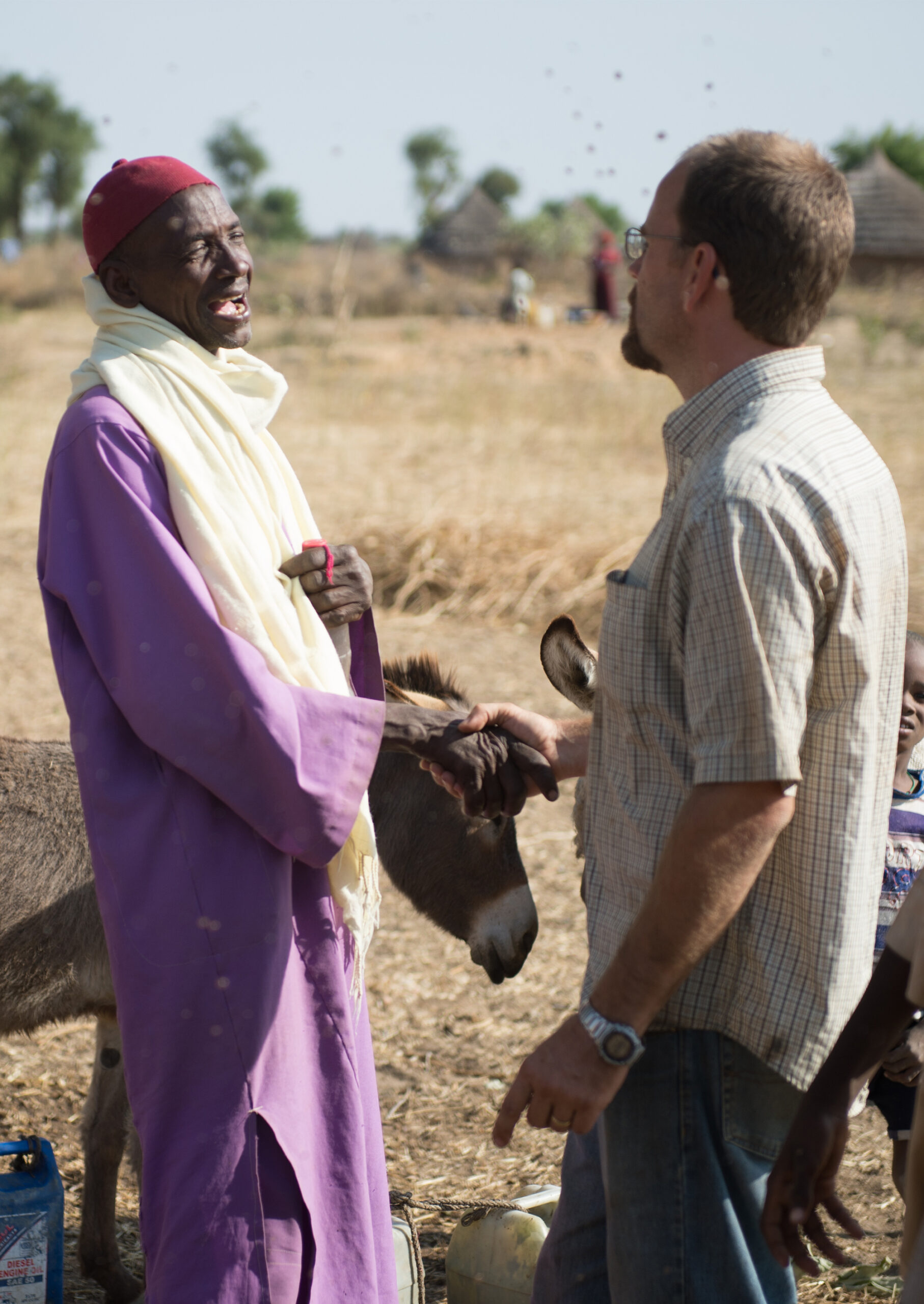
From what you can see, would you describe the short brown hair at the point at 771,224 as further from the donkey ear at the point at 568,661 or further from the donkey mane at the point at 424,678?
the donkey mane at the point at 424,678

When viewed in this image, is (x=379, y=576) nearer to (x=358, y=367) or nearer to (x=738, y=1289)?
(x=738, y=1289)

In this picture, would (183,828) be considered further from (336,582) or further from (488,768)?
(488,768)

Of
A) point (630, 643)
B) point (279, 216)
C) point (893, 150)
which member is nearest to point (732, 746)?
point (630, 643)

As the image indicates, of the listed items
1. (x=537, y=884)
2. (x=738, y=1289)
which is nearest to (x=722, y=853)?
(x=738, y=1289)

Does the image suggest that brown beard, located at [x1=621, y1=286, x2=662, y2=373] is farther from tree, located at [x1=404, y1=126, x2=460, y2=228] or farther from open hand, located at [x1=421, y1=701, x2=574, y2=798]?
tree, located at [x1=404, y1=126, x2=460, y2=228]

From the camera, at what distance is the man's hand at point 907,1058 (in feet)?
8.18

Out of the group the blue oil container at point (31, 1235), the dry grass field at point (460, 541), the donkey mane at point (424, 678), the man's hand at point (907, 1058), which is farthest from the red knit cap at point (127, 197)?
the dry grass field at point (460, 541)

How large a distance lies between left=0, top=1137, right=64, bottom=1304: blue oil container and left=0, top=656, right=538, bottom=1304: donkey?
15.5 inches

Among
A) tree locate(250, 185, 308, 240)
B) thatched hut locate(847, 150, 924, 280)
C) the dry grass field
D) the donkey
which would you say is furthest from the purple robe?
tree locate(250, 185, 308, 240)

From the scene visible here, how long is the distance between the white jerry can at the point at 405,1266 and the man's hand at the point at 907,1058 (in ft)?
4.17

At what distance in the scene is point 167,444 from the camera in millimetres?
2129

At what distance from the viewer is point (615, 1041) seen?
5.77ft

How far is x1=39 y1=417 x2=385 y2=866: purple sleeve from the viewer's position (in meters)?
2.04

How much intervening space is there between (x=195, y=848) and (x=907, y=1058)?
162 cm
